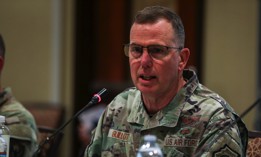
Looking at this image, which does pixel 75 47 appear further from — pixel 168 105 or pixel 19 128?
pixel 168 105

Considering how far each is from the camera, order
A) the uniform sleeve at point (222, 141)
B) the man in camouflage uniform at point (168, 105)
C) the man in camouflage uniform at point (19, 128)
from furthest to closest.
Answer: the man in camouflage uniform at point (19, 128)
the man in camouflage uniform at point (168, 105)
the uniform sleeve at point (222, 141)

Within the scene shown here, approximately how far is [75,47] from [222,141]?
417 cm

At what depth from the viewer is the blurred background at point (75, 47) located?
234 inches

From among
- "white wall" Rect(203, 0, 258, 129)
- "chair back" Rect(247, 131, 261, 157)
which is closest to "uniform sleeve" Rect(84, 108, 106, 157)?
"chair back" Rect(247, 131, 261, 157)

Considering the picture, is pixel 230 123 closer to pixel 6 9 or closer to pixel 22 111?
pixel 22 111

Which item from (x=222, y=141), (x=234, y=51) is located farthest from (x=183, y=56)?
(x=234, y=51)

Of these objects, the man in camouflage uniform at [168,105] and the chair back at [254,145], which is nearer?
the man in camouflage uniform at [168,105]

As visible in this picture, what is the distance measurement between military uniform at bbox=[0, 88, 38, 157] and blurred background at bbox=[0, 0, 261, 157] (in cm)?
267

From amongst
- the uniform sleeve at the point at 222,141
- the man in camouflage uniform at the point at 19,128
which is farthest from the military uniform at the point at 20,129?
the uniform sleeve at the point at 222,141

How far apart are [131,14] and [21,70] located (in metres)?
1.14

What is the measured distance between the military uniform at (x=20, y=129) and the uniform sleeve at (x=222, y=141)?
960 mm

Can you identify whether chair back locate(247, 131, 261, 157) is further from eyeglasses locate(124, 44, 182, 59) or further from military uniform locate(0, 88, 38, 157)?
military uniform locate(0, 88, 38, 157)

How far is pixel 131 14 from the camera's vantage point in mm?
6473

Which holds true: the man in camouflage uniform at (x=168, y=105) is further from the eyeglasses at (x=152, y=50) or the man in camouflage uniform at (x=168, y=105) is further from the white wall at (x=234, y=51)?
the white wall at (x=234, y=51)
